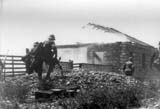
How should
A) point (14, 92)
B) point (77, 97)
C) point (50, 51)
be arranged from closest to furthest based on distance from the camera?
point (77, 97) → point (14, 92) → point (50, 51)

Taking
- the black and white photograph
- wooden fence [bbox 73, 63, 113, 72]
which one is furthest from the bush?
wooden fence [bbox 73, 63, 113, 72]

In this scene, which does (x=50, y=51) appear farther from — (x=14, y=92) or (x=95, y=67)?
(x=95, y=67)

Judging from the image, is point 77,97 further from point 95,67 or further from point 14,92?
point 95,67

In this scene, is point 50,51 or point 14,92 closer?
point 14,92

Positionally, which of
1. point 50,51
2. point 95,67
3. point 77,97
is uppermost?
point 50,51

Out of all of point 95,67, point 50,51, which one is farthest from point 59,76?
point 95,67

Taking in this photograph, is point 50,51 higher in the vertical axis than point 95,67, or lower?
higher

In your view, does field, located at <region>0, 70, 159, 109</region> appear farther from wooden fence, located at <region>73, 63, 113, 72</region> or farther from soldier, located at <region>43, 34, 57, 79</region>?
wooden fence, located at <region>73, 63, 113, 72</region>

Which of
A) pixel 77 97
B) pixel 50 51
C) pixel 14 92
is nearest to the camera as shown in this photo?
pixel 77 97

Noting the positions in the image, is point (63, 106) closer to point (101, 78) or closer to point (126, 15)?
point (126, 15)

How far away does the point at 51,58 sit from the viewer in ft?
24.7

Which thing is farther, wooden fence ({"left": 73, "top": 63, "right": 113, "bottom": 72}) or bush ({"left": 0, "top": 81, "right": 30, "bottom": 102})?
wooden fence ({"left": 73, "top": 63, "right": 113, "bottom": 72})

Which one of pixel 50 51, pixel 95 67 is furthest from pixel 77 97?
pixel 95 67

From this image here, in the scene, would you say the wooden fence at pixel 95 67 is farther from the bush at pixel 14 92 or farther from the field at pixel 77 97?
the bush at pixel 14 92
